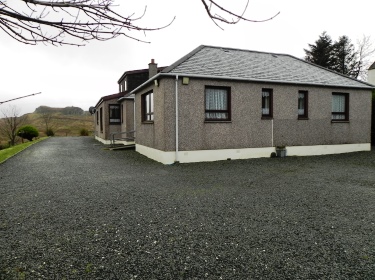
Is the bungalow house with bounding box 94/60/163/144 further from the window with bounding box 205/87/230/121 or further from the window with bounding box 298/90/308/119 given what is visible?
the window with bounding box 298/90/308/119

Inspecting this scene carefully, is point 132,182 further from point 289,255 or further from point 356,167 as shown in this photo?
point 356,167

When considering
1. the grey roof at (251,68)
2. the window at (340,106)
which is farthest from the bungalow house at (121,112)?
the window at (340,106)

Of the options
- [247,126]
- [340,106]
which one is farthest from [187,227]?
[340,106]

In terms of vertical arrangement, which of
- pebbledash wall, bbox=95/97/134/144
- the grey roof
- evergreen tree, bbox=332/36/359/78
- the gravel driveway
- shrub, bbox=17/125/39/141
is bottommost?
the gravel driveway

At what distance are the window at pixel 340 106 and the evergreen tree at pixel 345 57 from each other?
89.9ft

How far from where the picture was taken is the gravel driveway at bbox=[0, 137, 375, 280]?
308 cm

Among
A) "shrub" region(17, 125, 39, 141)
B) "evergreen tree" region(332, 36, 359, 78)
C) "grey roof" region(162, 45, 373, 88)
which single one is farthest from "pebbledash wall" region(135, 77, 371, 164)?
"evergreen tree" region(332, 36, 359, 78)

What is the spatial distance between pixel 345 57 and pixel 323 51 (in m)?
4.14

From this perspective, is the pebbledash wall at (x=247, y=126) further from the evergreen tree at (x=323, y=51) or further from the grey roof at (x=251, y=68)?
the evergreen tree at (x=323, y=51)

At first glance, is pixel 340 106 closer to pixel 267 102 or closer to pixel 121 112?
pixel 267 102

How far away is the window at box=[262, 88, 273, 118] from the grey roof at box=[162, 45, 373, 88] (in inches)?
24.0

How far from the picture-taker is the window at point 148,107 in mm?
13477

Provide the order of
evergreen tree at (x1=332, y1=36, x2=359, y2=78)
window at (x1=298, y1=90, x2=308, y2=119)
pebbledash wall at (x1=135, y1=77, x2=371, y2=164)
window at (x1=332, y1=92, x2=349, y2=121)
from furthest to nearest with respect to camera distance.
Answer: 1. evergreen tree at (x1=332, y1=36, x2=359, y2=78)
2. window at (x1=332, y1=92, x2=349, y2=121)
3. window at (x1=298, y1=90, x2=308, y2=119)
4. pebbledash wall at (x1=135, y1=77, x2=371, y2=164)

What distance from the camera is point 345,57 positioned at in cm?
3959
